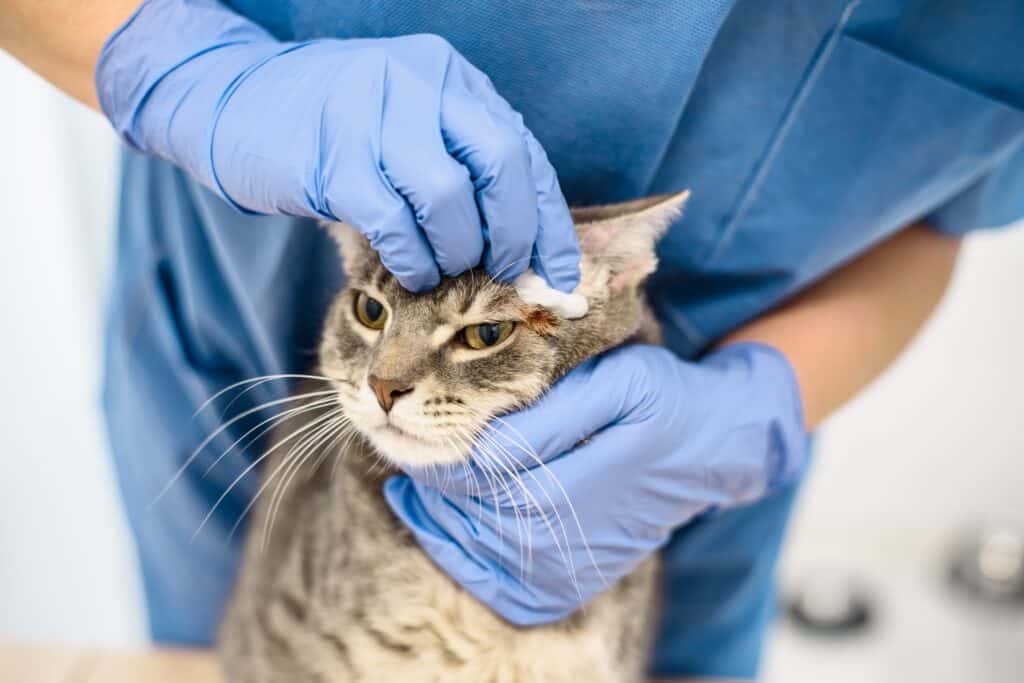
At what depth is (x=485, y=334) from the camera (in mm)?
1235

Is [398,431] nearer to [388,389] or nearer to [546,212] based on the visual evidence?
[388,389]

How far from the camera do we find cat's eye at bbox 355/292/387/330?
1.29 metres

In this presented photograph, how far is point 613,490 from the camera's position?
1268 millimetres

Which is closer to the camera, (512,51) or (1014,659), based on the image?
(512,51)

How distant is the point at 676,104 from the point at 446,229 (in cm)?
39

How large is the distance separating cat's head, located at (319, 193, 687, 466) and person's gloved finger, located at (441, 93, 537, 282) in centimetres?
13

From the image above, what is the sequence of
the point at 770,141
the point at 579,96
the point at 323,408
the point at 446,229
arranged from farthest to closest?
the point at 323,408, the point at 770,141, the point at 579,96, the point at 446,229

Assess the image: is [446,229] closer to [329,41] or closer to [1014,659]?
[329,41]

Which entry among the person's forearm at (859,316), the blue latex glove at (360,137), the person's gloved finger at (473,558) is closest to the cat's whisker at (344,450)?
the person's gloved finger at (473,558)

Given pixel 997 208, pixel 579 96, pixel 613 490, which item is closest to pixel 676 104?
pixel 579 96

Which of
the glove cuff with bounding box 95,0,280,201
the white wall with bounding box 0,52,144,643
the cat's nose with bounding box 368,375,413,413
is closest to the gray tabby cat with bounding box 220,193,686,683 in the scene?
the cat's nose with bounding box 368,375,413,413

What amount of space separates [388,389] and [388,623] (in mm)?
411

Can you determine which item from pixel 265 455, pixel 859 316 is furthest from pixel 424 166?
pixel 859 316

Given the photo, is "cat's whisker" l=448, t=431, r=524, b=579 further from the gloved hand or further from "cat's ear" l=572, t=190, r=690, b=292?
"cat's ear" l=572, t=190, r=690, b=292
